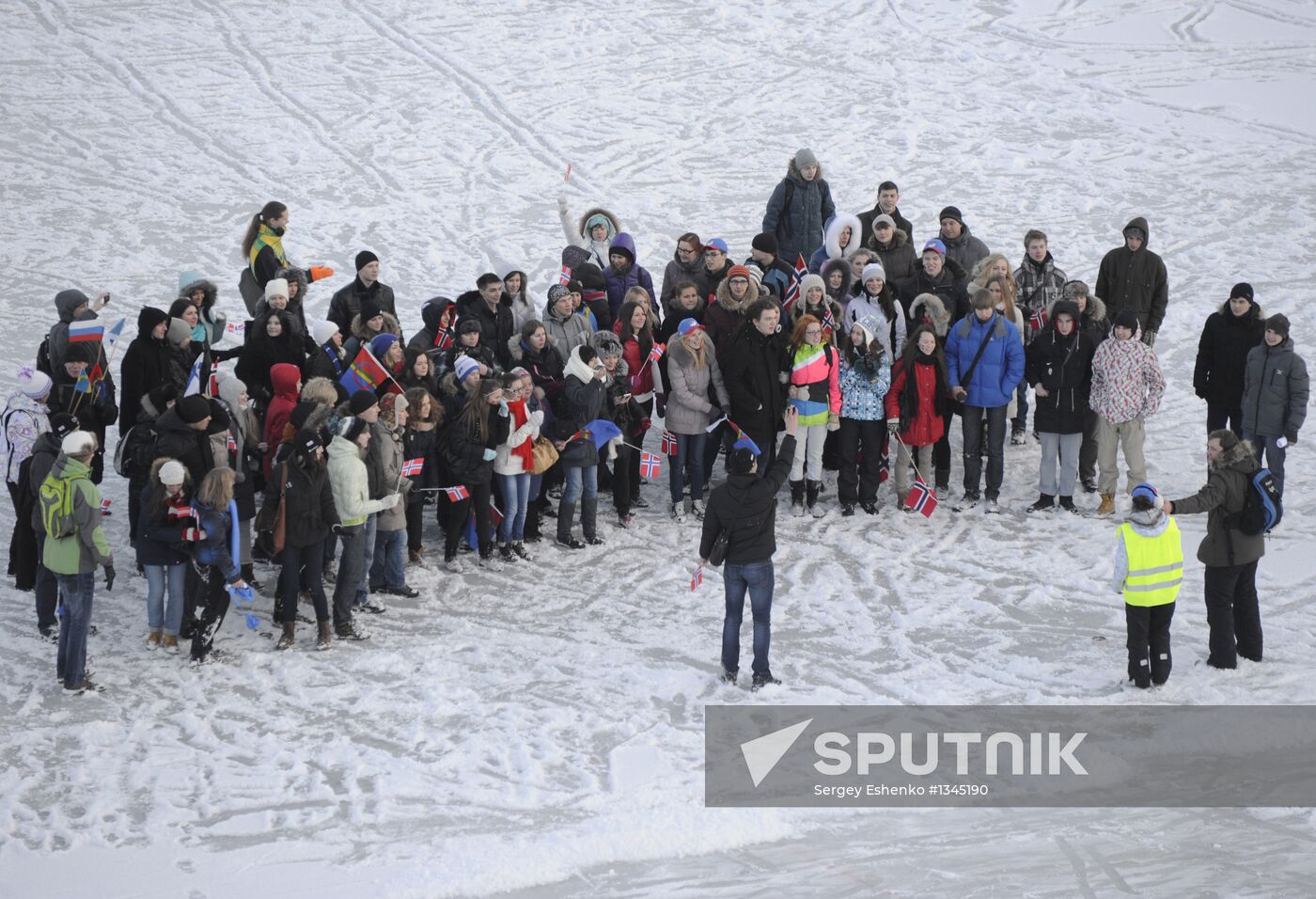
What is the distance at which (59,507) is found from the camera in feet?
28.8

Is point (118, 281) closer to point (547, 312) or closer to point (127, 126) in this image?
point (127, 126)

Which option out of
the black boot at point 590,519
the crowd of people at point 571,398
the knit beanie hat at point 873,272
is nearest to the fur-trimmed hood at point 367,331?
the crowd of people at point 571,398

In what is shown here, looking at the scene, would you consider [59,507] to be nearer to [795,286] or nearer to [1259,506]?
[795,286]

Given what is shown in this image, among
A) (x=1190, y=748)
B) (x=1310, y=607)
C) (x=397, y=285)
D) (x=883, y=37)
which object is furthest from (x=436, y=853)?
(x=883, y=37)

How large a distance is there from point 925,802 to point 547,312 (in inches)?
214

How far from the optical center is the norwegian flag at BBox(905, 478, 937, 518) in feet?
37.7

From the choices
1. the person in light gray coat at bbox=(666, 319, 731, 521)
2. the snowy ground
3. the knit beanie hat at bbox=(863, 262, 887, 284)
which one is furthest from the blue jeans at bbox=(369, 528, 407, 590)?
the knit beanie hat at bbox=(863, 262, 887, 284)

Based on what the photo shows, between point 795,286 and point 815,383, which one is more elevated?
point 795,286

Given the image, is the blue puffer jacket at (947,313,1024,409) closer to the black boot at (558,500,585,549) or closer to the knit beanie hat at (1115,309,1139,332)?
the knit beanie hat at (1115,309,1139,332)

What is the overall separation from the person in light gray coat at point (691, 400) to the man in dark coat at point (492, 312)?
132cm

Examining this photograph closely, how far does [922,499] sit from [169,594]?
5.60m

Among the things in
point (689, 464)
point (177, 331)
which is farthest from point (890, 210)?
point (177, 331)

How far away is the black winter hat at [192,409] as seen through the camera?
9227 millimetres

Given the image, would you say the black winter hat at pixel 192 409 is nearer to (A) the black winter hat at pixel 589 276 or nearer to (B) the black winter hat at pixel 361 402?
(B) the black winter hat at pixel 361 402
